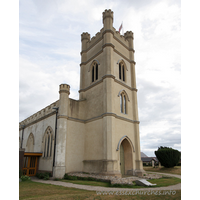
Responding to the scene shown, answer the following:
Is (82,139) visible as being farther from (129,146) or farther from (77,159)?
(129,146)

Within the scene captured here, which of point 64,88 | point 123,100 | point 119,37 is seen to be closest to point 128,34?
point 119,37

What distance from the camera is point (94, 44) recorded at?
2297cm

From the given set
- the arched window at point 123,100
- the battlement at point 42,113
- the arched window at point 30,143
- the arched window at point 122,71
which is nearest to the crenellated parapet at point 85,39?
the arched window at point 122,71

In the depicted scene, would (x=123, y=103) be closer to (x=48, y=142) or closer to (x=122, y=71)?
(x=122, y=71)

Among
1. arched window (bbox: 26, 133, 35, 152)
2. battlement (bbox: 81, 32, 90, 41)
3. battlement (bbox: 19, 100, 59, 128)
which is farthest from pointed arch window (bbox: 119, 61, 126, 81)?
arched window (bbox: 26, 133, 35, 152)

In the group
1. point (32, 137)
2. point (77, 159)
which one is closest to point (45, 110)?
point (32, 137)

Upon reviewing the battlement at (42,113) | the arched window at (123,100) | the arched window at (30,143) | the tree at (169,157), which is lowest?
the tree at (169,157)

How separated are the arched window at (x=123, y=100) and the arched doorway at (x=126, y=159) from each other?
11.6 ft

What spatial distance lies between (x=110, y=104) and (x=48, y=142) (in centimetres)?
907

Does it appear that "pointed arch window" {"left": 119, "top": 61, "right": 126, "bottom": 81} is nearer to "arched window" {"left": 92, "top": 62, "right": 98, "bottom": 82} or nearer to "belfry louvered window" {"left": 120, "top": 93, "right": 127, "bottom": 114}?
"belfry louvered window" {"left": 120, "top": 93, "right": 127, "bottom": 114}

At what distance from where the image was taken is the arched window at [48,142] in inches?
763

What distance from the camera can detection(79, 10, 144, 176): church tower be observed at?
16.8 meters

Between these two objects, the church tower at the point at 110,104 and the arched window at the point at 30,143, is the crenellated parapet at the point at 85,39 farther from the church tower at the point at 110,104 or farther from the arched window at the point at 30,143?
the arched window at the point at 30,143

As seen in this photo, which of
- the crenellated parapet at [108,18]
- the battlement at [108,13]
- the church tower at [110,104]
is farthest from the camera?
the battlement at [108,13]
